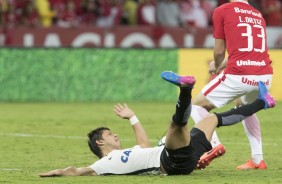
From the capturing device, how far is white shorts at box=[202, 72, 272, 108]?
10414 mm

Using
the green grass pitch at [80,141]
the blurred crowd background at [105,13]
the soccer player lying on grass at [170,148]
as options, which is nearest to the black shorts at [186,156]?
the soccer player lying on grass at [170,148]

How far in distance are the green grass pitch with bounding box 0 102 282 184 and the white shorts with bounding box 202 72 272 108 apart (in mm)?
806

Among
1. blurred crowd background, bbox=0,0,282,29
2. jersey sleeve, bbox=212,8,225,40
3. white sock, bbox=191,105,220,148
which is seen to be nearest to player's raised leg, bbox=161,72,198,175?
white sock, bbox=191,105,220,148

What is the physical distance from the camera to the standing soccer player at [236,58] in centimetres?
1043

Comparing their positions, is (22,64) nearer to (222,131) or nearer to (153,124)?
(153,124)

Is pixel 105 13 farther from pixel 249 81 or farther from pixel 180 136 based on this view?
pixel 180 136

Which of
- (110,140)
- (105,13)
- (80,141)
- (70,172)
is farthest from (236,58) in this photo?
(105,13)

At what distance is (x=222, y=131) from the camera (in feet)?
52.5

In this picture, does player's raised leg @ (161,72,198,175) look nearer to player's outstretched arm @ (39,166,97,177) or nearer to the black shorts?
the black shorts

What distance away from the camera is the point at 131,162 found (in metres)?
9.86

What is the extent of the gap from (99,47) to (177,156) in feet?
38.9

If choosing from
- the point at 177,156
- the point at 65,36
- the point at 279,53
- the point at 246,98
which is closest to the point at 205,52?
the point at 279,53

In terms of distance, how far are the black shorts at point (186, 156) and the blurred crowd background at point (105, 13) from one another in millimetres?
13186

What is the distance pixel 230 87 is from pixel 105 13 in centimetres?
1331
